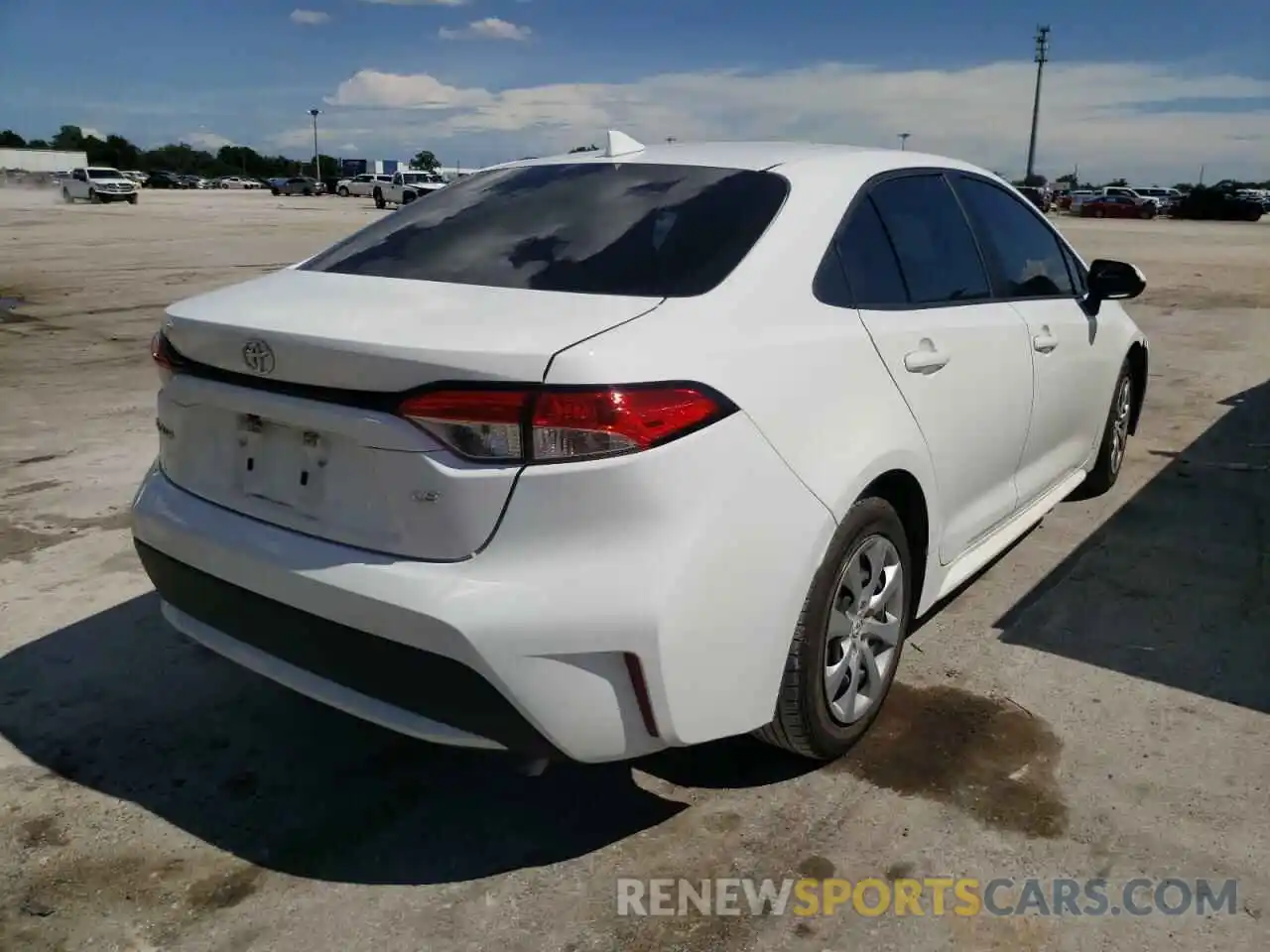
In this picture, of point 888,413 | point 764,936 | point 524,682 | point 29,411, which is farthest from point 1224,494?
point 29,411

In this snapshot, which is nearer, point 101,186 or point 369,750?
point 369,750

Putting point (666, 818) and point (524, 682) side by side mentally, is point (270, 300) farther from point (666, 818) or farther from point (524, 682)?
point (666, 818)

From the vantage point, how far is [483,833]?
8.64 feet

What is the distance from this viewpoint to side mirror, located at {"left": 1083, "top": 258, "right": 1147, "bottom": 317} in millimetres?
4375

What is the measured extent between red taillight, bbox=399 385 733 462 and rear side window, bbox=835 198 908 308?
0.99 meters

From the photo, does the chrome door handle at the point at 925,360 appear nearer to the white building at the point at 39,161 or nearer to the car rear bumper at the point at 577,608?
the car rear bumper at the point at 577,608

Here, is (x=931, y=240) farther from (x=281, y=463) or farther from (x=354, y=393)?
(x=281, y=463)

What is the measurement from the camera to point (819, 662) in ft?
8.63

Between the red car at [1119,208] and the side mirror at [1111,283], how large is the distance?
52438mm

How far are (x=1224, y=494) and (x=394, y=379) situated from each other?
4744 mm

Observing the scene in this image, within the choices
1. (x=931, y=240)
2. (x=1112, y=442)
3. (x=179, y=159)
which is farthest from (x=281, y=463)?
(x=179, y=159)

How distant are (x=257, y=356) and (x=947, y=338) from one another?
1957 mm

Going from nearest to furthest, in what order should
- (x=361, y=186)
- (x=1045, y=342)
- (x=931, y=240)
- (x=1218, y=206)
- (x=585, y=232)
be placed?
(x=585, y=232)
(x=931, y=240)
(x=1045, y=342)
(x=1218, y=206)
(x=361, y=186)

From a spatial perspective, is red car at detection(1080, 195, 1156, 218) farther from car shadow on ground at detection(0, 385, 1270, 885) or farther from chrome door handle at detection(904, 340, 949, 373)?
chrome door handle at detection(904, 340, 949, 373)
